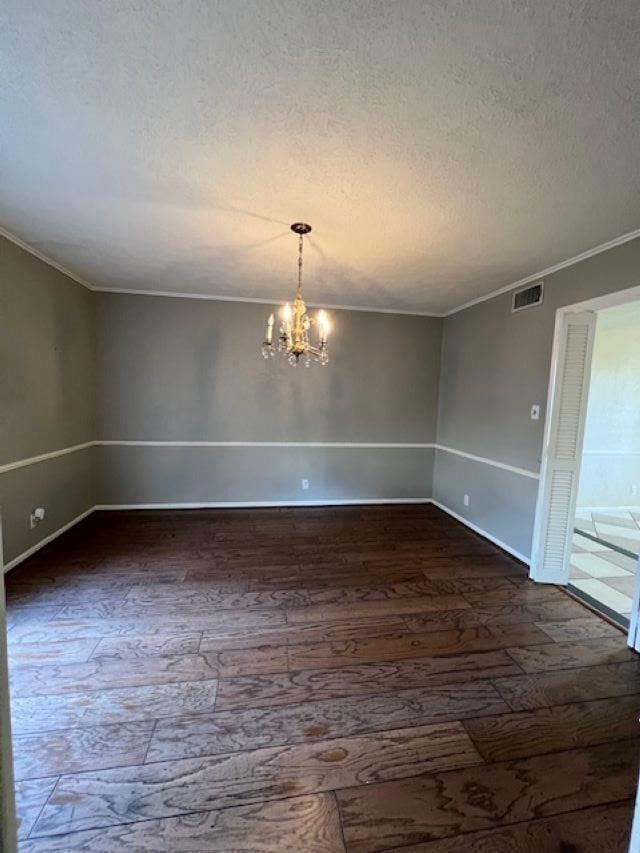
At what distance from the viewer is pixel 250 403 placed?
14.1 ft

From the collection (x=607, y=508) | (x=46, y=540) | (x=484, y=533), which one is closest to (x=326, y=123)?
(x=484, y=533)

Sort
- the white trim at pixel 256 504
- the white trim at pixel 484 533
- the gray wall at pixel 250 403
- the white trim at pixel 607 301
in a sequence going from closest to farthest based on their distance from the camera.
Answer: the white trim at pixel 607 301 → the white trim at pixel 484 533 → the gray wall at pixel 250 403 → the white trim at pixel 256 504

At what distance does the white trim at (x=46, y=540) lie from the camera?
2.74m

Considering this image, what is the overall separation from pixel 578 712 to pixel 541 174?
2594 millimetres

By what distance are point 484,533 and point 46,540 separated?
4255 mm

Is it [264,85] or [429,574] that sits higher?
[264,85]

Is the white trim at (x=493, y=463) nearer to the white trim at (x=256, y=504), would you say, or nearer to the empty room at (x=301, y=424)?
the empty room at (x=301, y=424)

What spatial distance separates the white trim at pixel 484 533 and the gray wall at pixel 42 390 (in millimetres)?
4237

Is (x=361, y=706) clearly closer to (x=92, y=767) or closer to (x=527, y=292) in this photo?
(x=92, y=767)

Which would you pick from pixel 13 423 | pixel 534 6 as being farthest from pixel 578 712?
pixel 13 423

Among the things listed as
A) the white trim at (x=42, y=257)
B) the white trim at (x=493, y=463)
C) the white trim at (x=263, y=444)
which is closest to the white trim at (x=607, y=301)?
the white trim at (x=493, y=463)

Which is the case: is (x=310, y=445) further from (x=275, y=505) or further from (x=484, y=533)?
(x=484, y=533)

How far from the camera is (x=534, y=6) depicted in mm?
978

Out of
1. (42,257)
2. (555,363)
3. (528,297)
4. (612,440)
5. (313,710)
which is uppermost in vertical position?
(42,257)
